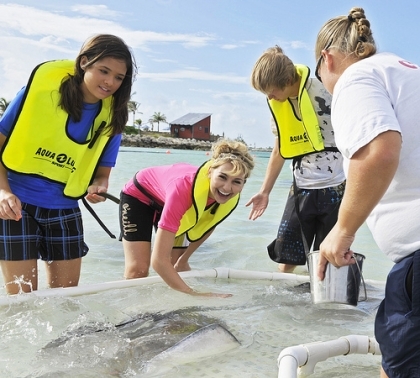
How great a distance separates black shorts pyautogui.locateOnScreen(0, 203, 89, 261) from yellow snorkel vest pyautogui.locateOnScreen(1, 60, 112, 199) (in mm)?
191

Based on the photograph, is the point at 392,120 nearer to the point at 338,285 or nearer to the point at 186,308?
the point at 338,285

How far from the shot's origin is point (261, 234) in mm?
8250

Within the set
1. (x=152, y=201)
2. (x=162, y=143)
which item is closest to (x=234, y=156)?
(x=152, y=201)

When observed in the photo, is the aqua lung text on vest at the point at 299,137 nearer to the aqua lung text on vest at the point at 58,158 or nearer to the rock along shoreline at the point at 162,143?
the aqua lung text on vest at the point at 58,158

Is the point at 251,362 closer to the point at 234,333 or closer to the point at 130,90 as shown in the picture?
the point at 234,333

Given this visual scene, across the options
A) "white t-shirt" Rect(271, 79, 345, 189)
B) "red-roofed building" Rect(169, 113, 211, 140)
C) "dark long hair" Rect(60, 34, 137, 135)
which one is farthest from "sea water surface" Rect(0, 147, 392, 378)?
"red-roofed building" Rect(169, 113, 211, 140)

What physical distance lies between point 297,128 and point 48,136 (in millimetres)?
1986

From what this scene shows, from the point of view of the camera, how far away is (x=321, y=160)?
4316 mm

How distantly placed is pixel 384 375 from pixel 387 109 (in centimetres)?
100

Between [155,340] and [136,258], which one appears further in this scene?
[136,258]

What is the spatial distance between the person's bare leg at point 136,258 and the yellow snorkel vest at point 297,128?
1.42m

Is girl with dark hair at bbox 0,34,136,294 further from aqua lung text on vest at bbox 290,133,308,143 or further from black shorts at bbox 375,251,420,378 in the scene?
black shorts at bbox 375,251,420,378

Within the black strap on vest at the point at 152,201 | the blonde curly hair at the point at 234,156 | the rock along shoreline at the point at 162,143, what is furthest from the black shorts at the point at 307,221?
the rock along shoreline at the point at 162,143

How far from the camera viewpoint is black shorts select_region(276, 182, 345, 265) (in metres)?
4.31
